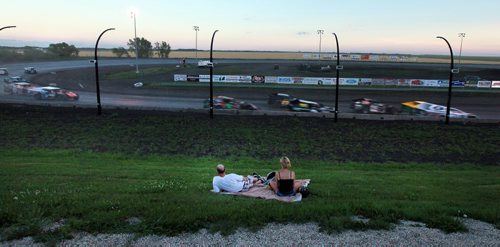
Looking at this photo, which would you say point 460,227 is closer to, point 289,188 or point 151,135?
point 289,188

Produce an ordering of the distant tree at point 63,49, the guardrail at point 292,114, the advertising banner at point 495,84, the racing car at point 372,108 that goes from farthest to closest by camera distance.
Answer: the distant tree at point 63,49, the advertising banner at point 495,84, the racing car at point 372,108, the guardrail at point 292,114

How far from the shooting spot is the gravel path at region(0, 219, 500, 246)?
231 inches

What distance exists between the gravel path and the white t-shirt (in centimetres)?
278

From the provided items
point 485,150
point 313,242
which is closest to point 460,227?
point 313,242

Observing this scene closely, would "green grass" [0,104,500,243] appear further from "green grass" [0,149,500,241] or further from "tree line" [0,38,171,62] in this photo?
"tree line" [0,38,171,62]

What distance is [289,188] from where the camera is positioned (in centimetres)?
875

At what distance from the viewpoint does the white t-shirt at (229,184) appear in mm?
9195

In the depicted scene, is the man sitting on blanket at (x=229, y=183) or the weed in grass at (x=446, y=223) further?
the man sitting on blanket at (x=229, y=183)

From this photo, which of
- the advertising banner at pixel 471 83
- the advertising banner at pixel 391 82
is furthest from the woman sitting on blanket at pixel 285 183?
the advertising banner at pixel 471 83

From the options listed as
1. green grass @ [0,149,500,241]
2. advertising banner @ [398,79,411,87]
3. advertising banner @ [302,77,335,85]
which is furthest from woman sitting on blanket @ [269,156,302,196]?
advertising banner @ [398,79,411,87]

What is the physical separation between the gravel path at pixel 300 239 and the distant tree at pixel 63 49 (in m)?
117

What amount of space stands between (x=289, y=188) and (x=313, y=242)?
280cm

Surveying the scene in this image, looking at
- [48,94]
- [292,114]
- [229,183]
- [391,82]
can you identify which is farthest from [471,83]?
[229,183]

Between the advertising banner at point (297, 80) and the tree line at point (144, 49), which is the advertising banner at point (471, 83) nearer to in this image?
the advertising banner at point (297, 80)
